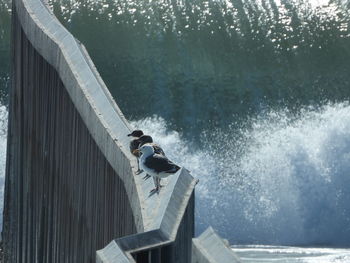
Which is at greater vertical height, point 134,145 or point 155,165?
point 155,165

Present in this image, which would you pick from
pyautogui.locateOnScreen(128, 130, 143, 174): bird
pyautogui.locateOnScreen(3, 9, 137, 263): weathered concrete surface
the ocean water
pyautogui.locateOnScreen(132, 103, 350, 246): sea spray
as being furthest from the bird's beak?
pyautogui.locateOnScreen(132, 103, 350, 246): sea spray

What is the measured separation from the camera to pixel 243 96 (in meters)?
31.3

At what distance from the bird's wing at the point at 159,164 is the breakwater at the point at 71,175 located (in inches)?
4.2

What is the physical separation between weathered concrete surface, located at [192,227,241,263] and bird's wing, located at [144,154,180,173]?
197 centimetres

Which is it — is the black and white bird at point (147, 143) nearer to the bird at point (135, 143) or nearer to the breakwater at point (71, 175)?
the bird at point (135, 143)

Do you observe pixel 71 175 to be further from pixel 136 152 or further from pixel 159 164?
pixel 159 164

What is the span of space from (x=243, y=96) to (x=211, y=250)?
24.9 metres

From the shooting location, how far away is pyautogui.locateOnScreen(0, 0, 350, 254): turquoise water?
27.0 meters

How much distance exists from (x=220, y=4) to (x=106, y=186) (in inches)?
973

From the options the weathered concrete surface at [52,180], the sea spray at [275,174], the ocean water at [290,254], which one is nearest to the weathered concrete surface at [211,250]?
the weathered concrete surface at [52,180]

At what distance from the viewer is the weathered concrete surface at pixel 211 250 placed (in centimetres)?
628

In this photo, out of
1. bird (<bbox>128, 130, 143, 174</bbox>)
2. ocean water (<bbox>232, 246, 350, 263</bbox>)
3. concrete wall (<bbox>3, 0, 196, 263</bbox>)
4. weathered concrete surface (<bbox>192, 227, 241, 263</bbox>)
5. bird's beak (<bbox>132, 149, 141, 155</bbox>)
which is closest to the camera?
weathered concrete surface (<bbox>192, 227, 241, 263</bbox>)

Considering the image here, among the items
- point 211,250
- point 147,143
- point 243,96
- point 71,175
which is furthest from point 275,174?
point 211,250

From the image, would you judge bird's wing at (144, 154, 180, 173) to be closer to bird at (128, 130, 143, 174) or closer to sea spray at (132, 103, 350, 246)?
bird at (128, 130, 143, 174)
